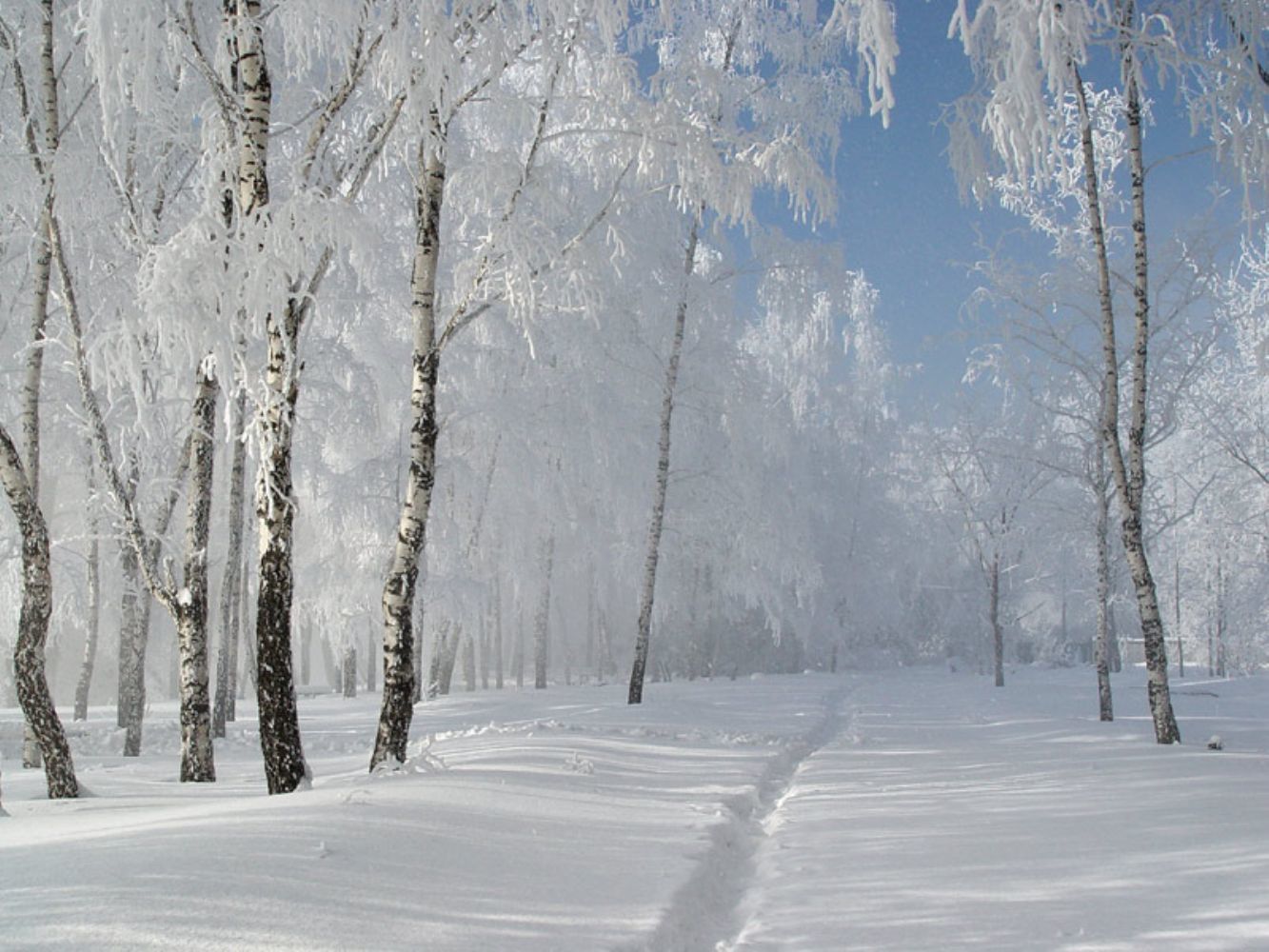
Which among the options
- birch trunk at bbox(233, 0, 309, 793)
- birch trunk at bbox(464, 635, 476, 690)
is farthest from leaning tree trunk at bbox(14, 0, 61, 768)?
birch trunk at bbox(464, 635, 476, 690)

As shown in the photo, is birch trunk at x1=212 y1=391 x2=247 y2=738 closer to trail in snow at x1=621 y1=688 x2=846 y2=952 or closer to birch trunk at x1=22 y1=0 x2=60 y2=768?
birch trunk at x1=22 y1=0 x2=60 y2=768

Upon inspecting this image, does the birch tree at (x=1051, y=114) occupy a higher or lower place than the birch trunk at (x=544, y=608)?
higher

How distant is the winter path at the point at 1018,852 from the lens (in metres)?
3.68

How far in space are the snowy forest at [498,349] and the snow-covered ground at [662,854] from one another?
634mm

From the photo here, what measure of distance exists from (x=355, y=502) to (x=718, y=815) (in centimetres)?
1212

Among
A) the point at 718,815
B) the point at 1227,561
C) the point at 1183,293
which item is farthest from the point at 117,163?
the point at 1227,561

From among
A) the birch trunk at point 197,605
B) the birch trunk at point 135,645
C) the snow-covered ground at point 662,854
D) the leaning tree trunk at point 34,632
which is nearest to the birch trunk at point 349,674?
the birch trunk at point 135,645

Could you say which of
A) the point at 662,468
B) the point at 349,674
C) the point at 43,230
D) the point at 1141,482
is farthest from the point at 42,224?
the point at 349,674

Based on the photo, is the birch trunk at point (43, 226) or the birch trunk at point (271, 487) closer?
the birch trunk at point (271, 487)

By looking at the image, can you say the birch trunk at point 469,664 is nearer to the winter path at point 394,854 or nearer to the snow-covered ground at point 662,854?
the snow-covered ground at point 662,854

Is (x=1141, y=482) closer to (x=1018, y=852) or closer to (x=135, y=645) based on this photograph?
(x=1018, y=852)

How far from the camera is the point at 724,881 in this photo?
482 centimetres

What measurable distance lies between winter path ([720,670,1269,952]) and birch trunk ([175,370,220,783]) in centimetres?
564

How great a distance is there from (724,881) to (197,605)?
5.90 meters
